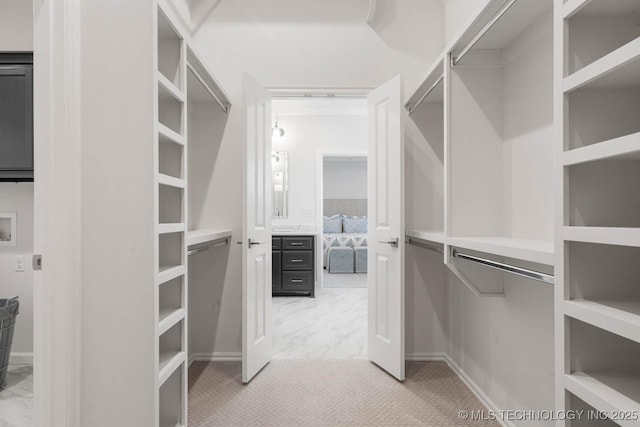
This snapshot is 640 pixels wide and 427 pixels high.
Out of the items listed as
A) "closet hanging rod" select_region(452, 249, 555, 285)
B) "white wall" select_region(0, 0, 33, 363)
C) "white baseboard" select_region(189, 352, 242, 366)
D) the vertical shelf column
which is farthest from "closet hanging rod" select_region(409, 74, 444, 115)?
"white wall" select_region(0, 0, 33, 363)

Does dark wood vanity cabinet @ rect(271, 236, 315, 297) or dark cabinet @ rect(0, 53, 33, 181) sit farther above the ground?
dark cabinet @ rect(0, 53, 33, 181)

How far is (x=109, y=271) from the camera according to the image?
1.47 metres

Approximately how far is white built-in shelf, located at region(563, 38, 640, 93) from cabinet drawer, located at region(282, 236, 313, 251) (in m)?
4.38

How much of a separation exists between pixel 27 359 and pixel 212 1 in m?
3.15

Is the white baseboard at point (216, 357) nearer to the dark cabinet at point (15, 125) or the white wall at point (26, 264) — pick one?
the white wall at point (26, 264)

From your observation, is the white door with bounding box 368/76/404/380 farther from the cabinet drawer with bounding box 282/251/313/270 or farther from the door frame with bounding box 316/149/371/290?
the door frame with bounding box 316/149/371/290

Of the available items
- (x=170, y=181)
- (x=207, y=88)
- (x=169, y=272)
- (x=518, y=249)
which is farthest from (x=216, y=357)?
(x=518, y=249)

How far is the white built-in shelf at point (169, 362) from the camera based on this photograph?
5.09 feet

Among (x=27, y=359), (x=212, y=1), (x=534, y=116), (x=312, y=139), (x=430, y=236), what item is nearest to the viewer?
(x=534, y=116)

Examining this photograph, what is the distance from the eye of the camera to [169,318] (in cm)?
163

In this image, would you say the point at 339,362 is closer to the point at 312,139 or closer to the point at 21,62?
the point at 21,62

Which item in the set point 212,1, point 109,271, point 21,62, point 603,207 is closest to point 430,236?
point 603,207

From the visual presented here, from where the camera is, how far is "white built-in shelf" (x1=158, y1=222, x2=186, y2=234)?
156 cm

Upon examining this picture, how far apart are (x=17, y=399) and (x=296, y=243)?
3.38 meters
